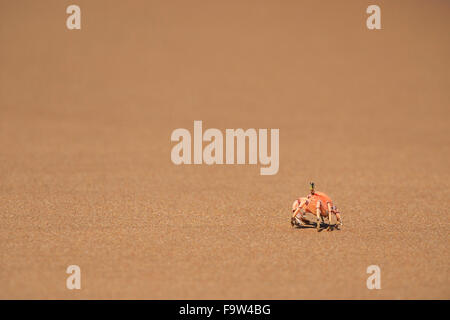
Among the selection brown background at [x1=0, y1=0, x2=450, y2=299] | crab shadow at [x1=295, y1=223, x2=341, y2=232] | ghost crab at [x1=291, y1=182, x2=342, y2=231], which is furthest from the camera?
crab shadow at [x1=295, y1=223, x2=341, y2=232]

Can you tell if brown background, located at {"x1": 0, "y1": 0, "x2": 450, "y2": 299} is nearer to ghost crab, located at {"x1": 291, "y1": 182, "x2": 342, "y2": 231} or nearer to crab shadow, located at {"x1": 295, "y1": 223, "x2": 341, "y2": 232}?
crab shadow, located at {"x1": 295, "y1": 223, "x2": 341, "y2": 232}

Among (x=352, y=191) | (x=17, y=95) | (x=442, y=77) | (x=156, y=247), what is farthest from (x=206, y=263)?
(x=442, y=77)

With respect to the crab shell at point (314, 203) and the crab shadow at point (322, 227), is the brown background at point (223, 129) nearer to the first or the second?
the crab shadow at point (322, 227)

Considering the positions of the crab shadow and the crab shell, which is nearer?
the crab shell

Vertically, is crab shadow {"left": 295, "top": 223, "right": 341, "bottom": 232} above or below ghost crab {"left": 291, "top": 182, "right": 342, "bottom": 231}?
below

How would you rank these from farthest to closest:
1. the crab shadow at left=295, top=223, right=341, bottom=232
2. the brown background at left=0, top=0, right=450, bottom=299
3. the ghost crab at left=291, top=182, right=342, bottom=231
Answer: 1. the crab shadow at left=295, top=223, right=341, bottom=232
2. the ghost crab at left=291, top=182, right=342, bottom=231
3. the brown background at left=0, top=0, right=450, bottom=299

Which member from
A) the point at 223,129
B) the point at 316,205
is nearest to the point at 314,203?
the point at 316,205

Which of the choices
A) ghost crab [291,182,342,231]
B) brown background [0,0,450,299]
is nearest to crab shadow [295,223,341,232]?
brown background [0,0,450,299]

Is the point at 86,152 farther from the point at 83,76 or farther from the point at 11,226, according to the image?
the point at 83,76

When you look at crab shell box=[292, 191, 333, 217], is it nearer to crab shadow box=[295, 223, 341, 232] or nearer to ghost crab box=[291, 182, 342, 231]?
ghost crab box=[291, 182, 342, 231]
